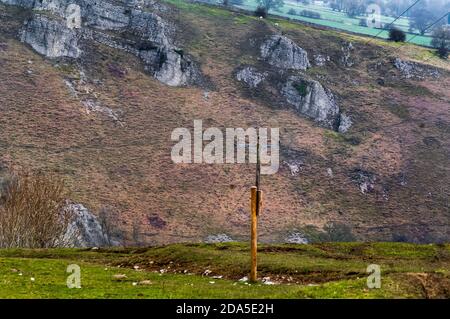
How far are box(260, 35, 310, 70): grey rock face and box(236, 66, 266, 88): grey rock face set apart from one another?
6.57 metres

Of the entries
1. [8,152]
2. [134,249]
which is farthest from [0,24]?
[134,249]

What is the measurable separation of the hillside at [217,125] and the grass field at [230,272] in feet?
177

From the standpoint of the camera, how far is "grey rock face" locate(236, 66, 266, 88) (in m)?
160

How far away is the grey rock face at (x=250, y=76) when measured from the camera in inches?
6294

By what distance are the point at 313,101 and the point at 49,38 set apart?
61937 mm

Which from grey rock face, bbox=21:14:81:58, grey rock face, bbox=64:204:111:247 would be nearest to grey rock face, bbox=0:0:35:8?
grey rock face, bbox=21:14:81:58

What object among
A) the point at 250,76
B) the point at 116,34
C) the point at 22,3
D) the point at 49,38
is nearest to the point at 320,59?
the point at 250,76

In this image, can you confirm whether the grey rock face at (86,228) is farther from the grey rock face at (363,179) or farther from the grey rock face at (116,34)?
the grey rock face at (363,179)

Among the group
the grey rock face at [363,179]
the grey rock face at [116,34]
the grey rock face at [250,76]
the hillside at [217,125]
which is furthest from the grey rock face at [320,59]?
the grey rock face at [363,179]

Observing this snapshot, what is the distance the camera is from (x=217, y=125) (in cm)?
14212

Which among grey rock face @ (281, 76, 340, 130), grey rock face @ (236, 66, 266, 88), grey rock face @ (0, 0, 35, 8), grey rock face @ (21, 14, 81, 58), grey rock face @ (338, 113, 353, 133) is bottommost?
grey rock face @ (338, 113, 353, 133)

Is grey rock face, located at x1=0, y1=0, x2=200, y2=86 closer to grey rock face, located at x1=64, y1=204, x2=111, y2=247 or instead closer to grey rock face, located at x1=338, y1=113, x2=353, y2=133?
grey rock face, located at x1=338, y1=113, x2=353, y2=133

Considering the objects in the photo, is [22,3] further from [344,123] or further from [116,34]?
[344,123]
